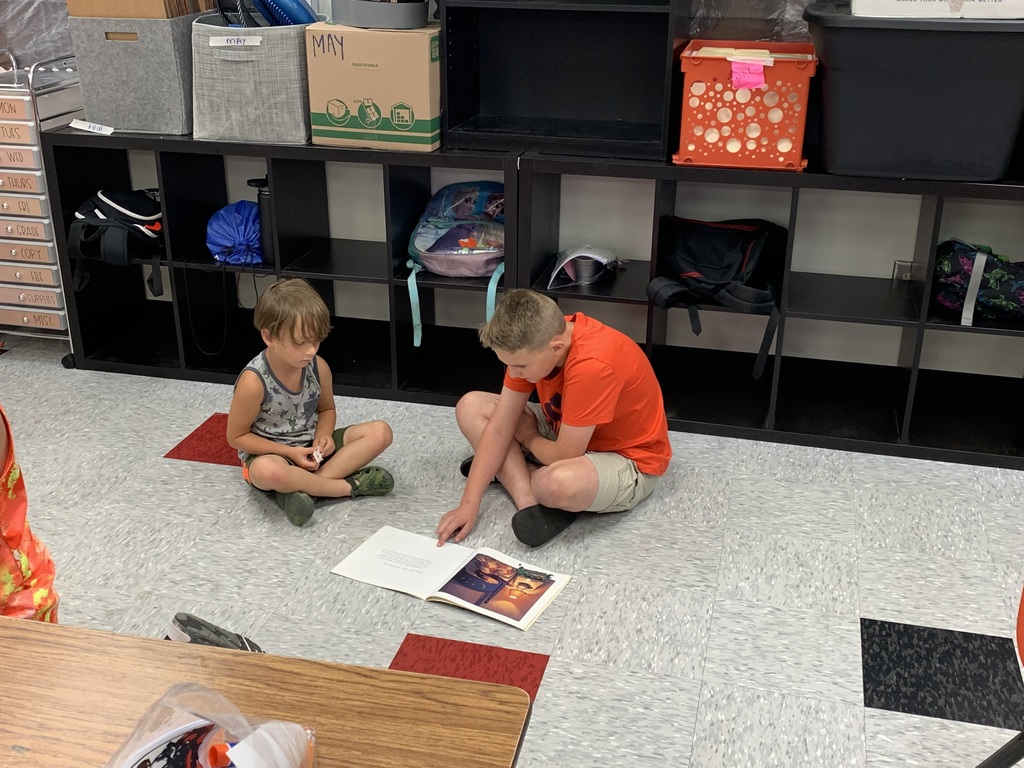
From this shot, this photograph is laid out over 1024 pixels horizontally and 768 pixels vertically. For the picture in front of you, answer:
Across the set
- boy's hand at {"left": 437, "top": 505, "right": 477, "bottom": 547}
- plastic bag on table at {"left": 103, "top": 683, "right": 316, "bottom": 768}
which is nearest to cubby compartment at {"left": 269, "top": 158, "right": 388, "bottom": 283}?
boy's hand at {"left": 437, "top": 505, "right": 477, "bottom": 547}

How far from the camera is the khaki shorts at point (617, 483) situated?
234cm

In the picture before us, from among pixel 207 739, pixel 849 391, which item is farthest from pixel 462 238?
pixel 207 739

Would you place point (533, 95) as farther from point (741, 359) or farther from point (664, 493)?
point (664, 493)

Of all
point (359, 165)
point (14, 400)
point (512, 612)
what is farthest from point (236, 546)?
point (359, 165)

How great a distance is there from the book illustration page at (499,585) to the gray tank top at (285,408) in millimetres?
577

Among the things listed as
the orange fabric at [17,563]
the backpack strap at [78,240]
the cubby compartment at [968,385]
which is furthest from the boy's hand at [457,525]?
the backpack strap at [78,240]

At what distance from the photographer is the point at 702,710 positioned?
1.81 meters

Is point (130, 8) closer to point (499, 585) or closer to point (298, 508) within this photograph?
point (298, 508)

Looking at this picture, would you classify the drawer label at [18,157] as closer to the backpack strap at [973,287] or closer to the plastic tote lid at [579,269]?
the plastic tote lid at [579,269]

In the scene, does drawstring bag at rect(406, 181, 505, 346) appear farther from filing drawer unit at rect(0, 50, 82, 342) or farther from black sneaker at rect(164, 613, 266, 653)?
black sneaker at rect(164, 613, 266, 653)

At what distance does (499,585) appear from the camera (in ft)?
7.07

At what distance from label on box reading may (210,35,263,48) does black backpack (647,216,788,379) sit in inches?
48.6

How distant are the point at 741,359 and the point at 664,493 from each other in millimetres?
789

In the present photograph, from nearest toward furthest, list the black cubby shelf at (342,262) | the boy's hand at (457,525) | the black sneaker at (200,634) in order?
the black sneaker at (200,634), the boy's hand at (457,525), the black cubby shelf at (342,262)
